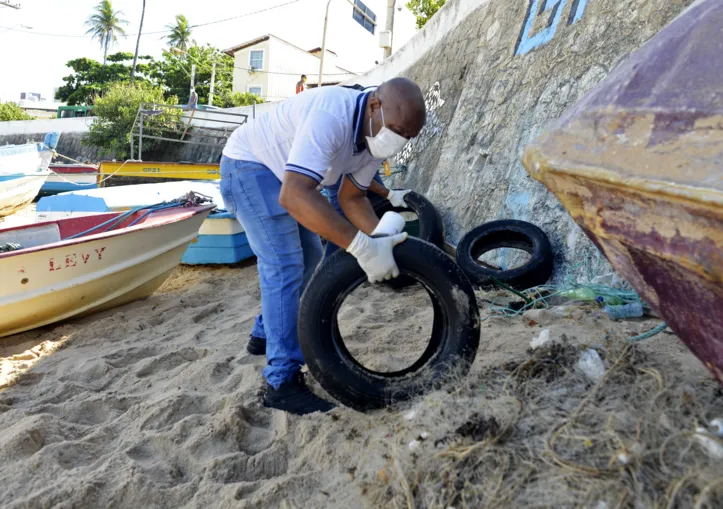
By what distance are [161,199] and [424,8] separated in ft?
38.6

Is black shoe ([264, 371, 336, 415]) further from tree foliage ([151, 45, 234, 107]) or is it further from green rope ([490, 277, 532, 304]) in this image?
tree foliage ([151, 45, 234, 107])

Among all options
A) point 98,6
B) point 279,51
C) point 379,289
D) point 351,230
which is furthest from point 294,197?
point 98,6

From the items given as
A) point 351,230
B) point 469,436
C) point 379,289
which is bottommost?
point 379,289

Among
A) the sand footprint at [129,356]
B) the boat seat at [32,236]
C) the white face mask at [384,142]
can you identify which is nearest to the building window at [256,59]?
the boat seat at [32,236]

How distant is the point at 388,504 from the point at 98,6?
5127 centimetres

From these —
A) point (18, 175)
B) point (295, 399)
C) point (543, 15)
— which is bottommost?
point (18, 175)

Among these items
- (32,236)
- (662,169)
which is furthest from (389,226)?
(32,236)

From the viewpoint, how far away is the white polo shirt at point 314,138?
203 centimetres

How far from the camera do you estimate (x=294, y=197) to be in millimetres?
1983

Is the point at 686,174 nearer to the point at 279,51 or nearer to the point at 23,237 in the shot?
the point at 23,237

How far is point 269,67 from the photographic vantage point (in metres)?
30.0

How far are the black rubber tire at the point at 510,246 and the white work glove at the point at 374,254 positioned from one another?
71.8 inches

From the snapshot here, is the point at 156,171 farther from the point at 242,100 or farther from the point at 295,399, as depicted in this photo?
the point at 242,100

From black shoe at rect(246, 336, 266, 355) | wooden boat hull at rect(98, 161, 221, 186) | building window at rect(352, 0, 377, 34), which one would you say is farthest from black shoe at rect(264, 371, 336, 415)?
building window at rect(352, 0, 377, 34)
